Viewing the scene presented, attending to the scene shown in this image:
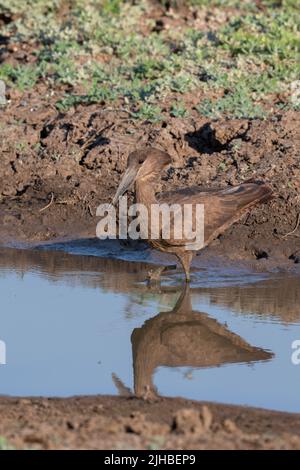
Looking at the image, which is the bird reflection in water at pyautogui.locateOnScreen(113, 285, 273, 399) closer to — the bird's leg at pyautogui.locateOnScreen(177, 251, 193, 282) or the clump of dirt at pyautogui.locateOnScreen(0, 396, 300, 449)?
the clump of dirt at pyautogui.locateOnScreen(0, 396, 300, 449)

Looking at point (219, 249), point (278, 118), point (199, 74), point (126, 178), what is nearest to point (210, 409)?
point (126, 178)

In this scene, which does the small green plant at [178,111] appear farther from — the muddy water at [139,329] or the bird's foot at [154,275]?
the bird's foot at [154,275]

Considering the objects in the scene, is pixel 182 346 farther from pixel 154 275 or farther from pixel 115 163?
pixel 115 163

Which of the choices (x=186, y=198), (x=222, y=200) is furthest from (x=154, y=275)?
(x=222, y=200)

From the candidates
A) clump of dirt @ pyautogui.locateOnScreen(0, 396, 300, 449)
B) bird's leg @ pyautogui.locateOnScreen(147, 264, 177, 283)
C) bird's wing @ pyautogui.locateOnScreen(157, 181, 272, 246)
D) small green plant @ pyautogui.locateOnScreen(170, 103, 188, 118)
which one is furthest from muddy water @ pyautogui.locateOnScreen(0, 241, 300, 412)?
small green plant @ pyautogui.locateOnScreen(170, 103, 188, 118)

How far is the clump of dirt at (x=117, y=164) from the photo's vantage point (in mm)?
10820

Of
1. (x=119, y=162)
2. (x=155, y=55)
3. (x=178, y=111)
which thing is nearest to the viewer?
(x=119, y=162)

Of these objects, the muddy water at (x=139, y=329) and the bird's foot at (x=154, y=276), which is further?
the bird's foot at (x=154, y=276)

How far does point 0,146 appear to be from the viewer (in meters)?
12.3

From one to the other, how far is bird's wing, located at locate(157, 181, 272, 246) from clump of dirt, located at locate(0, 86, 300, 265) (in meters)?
0.66

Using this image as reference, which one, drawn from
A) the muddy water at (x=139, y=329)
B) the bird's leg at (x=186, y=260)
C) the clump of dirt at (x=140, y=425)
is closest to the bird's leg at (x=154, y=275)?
the muddy water at (x=139, y=329)

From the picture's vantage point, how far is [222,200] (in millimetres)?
9953

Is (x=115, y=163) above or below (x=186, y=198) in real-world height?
above

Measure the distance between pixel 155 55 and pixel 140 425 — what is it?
8249 mm
